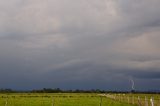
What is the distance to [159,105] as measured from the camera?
4150 cm
